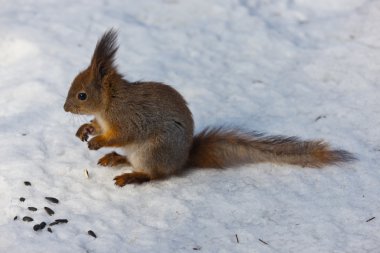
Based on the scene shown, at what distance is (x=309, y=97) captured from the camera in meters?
4.31

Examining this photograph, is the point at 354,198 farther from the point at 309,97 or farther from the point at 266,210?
the point at 309,97

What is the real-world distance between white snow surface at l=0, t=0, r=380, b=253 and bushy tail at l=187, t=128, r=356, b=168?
0.23 feet

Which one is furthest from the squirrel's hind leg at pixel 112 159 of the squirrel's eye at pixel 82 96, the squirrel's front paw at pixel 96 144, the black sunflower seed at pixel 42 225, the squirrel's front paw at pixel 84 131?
the black sunflower seed at pixel 42 225

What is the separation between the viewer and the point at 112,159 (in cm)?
355

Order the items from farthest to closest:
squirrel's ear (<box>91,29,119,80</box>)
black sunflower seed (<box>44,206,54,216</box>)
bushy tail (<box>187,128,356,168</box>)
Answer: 1. bushy tail (<box>187,128,356,168</box>)
2. squirrel's ear (<box>91,29,119,80</box>)
3. black sunflower seed (<box>44,206,54,216</box>)

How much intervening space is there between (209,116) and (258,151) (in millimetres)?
744

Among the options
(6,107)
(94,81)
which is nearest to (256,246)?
(94,81)

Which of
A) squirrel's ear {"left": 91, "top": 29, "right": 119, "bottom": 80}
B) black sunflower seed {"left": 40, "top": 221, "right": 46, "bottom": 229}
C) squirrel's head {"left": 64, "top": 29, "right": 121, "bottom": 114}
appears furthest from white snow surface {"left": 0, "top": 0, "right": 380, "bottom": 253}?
squirrel's ear {"left": 91, "top": 29, "right": 119, "bottom": 80}

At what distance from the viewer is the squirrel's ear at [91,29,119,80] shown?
3248 millimetres

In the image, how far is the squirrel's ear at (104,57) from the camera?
3.25 meters

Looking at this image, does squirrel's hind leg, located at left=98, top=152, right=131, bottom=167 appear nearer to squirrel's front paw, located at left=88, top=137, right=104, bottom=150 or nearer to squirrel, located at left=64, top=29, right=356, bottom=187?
squirrel, located at left=64, top=29, right=356, bottom=187

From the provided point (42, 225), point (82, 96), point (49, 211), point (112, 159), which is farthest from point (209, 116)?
point (42, 225)

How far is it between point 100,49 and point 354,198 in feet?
5.32

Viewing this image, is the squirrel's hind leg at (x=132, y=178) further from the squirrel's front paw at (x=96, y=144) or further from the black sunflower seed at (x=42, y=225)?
the black sunflower seed at (x=42, y=225)
